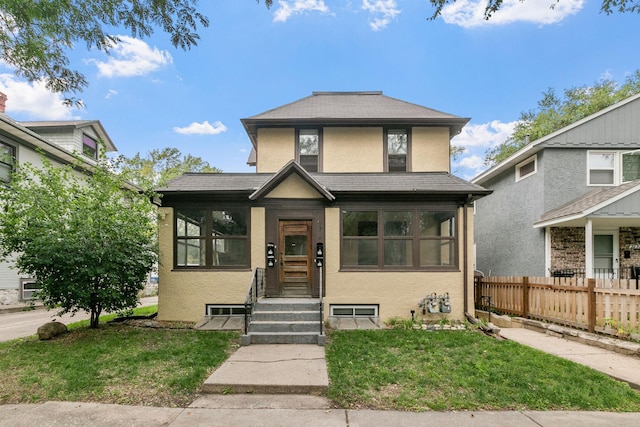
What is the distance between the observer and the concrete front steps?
624 centimetres

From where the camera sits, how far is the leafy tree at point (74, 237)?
6.30 m

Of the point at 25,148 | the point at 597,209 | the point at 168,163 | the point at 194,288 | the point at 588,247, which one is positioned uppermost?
the point at 168,163

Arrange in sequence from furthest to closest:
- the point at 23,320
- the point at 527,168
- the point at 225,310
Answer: the point at 527,168 → the point at 23,320 → the point at 225,310

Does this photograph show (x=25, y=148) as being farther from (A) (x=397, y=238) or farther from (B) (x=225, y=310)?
(A) (x=397, y=238)

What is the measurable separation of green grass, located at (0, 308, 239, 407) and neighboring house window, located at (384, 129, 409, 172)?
6.61 metres

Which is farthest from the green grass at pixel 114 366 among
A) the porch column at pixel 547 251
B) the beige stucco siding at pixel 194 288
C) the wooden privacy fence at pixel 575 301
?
the porch column at pixel 547 251

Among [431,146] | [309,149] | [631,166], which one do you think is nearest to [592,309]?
[431,146]

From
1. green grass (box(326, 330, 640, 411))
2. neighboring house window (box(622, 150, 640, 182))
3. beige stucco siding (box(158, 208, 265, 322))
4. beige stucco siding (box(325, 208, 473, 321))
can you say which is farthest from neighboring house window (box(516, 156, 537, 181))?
beige stucco siding (box(158, 208, 265, 322))

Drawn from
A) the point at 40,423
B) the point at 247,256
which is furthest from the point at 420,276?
the point at 40,423

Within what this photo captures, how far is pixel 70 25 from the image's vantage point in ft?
13.2

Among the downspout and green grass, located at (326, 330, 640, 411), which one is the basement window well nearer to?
green grass, located at (326, 330, 640, 411)

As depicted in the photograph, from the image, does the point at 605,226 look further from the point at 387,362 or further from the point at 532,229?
the point at 387,362

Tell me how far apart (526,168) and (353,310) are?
9128 millimetres

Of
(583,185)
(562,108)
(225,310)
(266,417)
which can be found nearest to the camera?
(266,417)
